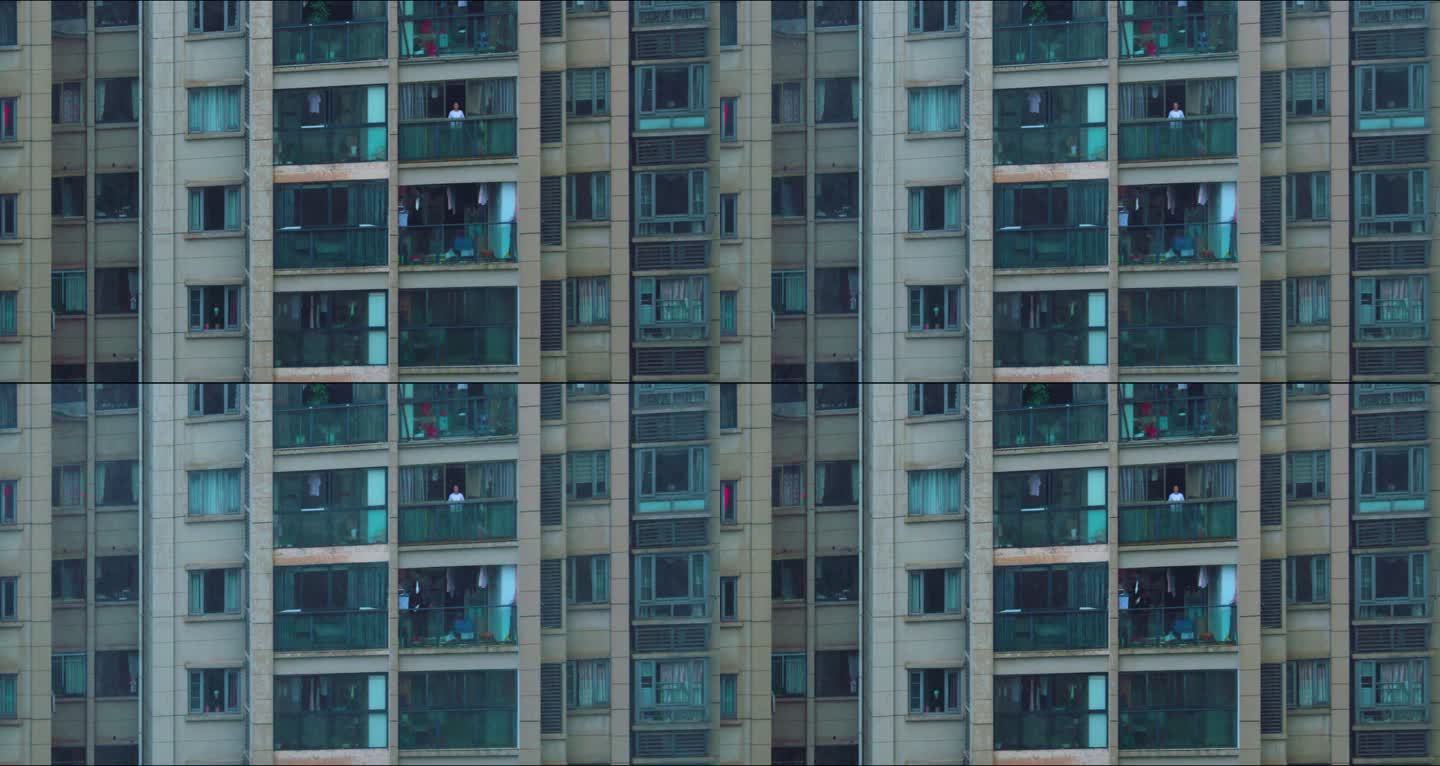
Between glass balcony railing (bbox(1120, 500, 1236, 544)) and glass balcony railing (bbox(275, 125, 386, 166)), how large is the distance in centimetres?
999

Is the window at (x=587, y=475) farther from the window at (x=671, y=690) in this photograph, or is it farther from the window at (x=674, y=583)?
the window at (x=671, y=690)

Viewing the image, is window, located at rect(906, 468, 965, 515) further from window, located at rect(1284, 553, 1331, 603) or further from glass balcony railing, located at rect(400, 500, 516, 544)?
glass balcony railing, located at rect(400, 500, 516, 544)

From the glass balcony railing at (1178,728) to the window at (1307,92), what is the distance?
7.28 metres

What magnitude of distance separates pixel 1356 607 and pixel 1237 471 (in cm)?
231

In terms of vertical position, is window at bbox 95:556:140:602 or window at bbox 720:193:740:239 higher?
window at bbox 720:193:740:239

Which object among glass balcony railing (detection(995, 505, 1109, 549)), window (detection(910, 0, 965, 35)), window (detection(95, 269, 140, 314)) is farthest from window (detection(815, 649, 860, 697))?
window (detection(95, 269, 140, 314))

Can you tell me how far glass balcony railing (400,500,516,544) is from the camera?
30.5 meters

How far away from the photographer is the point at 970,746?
30.5 metres

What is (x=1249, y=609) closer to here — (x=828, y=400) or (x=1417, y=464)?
(x=1417, y=464)

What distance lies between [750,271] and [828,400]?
1.87 metres

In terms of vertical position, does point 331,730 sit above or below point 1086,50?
below

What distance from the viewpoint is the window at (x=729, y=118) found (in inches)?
1200

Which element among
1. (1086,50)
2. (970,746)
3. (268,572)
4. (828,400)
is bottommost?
(970,746)

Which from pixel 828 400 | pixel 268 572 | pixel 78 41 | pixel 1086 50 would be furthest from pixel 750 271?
pixel 78 41
